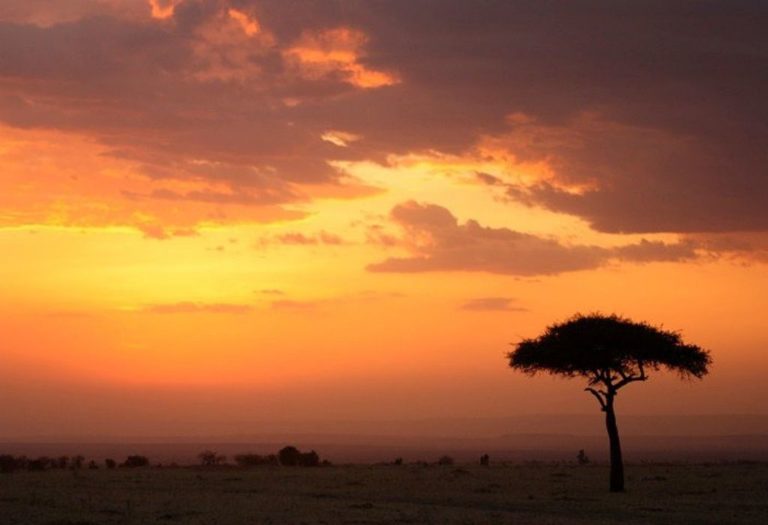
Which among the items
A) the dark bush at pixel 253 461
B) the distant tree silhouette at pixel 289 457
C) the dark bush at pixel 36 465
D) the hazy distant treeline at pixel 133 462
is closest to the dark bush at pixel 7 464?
the hazy distant treeline at pixel 133 462

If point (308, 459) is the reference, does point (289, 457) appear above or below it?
above

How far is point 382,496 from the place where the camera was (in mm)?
40844

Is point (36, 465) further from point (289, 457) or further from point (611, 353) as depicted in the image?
point (611, 353)

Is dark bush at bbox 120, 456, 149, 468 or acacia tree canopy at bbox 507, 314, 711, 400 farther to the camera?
dark bush at bbox 120, 456, 149, 468

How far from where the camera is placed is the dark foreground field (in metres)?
31.2

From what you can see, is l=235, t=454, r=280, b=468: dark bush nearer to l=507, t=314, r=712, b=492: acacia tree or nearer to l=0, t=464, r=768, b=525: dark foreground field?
l=0, t=464, r=768, b=525: dark foreground field

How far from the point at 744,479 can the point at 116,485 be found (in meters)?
26.6

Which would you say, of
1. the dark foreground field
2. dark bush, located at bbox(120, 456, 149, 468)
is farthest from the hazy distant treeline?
the dark foreground field

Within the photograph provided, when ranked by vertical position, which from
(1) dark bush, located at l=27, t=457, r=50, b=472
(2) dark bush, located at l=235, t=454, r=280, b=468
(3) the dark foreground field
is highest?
(2) dark bush, located at l=235, t=454, r=280, b=468

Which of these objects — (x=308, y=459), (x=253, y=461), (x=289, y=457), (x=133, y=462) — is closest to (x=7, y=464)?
(x=133, y=462)

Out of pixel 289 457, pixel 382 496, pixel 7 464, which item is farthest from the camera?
pixel 289 457

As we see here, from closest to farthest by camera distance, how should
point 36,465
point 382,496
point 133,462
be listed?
point 382,496
point 36,465
point 133,462

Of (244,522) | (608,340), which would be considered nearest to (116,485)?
(244,522)

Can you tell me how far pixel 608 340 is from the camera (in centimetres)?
4562
